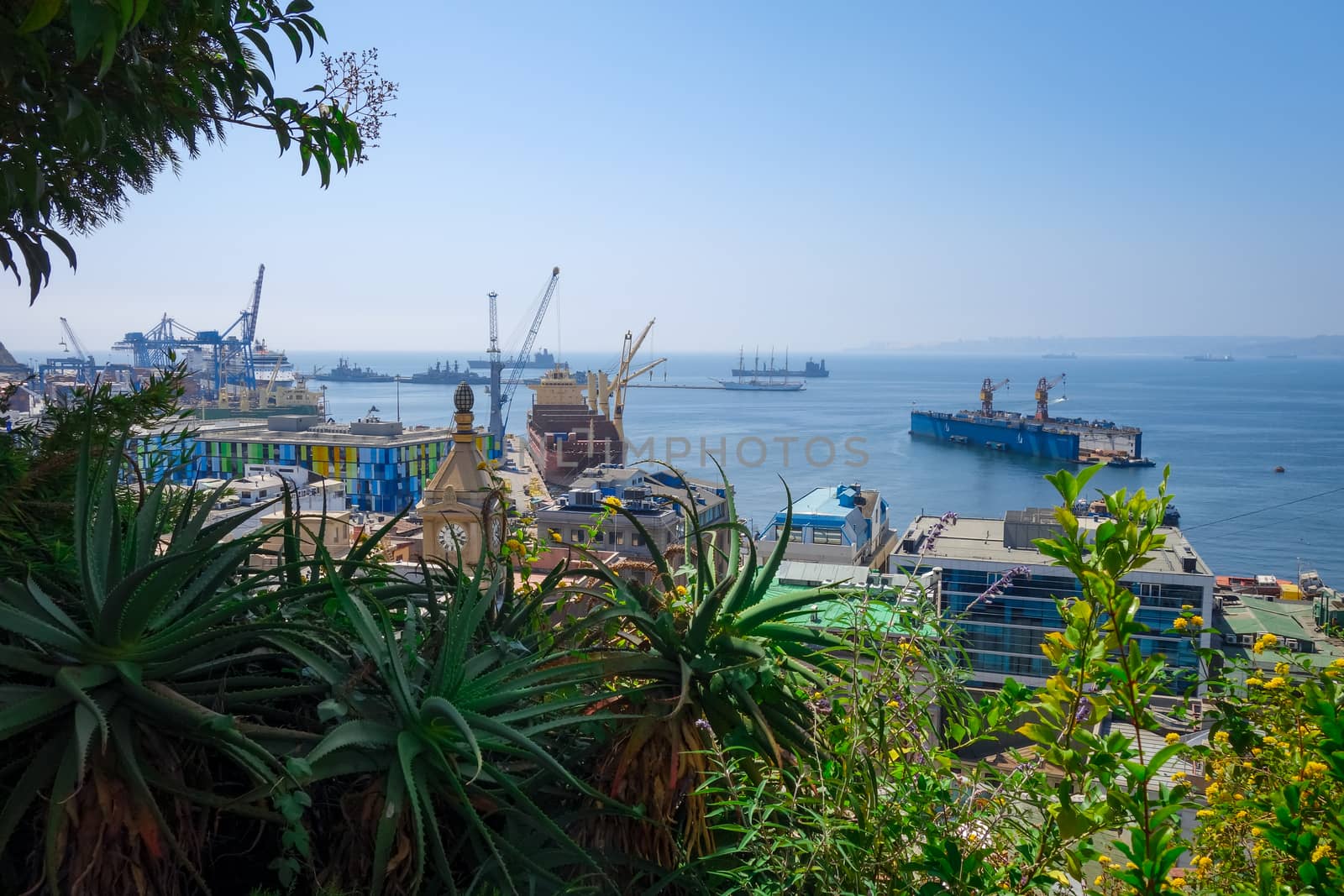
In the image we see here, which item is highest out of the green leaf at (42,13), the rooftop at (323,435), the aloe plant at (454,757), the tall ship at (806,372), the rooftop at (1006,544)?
the tall ship at (806,372)

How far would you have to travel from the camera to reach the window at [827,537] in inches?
772

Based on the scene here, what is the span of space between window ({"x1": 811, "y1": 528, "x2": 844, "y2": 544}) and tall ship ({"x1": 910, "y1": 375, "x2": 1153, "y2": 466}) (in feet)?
82.6

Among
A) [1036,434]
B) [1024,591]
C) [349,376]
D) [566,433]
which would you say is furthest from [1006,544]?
[349,376]

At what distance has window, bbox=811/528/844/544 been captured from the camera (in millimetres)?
19609

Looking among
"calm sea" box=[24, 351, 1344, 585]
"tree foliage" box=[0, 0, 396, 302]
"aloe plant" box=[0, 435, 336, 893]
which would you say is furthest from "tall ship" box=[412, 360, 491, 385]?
"aloe plant" box=[0, 435, 336, 893]

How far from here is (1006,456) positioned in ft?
153

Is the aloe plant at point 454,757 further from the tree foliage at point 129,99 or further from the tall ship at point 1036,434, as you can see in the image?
the tall ship at point 1036,434

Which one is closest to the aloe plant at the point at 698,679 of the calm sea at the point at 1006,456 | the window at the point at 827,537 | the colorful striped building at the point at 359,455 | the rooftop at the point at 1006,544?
the calm sea at the point at 1006,456

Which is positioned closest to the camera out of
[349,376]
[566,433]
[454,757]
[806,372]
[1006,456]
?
[454,757]

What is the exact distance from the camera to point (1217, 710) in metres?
1.20

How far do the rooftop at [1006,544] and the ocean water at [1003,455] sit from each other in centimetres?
293

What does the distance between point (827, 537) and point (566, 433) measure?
87.8 ft

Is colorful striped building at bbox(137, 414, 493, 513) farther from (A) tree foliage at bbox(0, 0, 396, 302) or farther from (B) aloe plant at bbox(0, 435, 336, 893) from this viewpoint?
(B) aloe plant at bbox(0, 435, 336, 893)

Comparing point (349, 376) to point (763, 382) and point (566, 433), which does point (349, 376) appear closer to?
point (763, 382)
